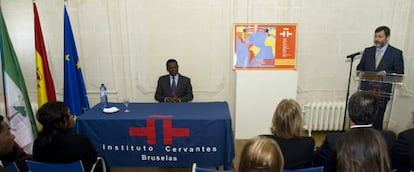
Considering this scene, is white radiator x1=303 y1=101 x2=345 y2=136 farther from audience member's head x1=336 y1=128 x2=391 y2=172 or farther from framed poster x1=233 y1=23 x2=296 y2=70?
audience member's head x1=336 y1=128 x2=391 y2=172

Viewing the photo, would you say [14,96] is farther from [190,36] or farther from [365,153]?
[365,153]

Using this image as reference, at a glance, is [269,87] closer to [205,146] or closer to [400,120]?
[205,146]

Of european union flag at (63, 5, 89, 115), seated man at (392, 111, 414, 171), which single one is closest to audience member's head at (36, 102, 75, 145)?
european union flag at (63, 5, 89, 115)

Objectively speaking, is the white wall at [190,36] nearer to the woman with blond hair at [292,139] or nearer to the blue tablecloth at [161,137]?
the blue tablecloth at [161,137]

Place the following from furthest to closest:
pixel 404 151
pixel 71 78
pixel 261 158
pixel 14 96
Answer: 1. pixel 71 78
2. pixel 14 96
3. pixel 404 151
4. pixel 261 158

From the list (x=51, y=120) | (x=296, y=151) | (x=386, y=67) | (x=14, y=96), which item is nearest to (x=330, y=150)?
(x=296, y=151)

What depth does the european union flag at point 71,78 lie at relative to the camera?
3.49 m

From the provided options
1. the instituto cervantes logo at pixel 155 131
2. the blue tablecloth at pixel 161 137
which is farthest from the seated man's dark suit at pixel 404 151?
the instituto cervantes logo at pixel 155 131

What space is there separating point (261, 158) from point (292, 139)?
0.81 m

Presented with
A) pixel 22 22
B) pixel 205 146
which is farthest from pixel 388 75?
pixel 22 22

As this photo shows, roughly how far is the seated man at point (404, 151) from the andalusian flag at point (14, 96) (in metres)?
3.25

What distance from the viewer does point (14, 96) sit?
308 centimetres

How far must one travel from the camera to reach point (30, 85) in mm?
4148

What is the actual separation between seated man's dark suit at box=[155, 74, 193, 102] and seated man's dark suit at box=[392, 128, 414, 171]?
2469mm
